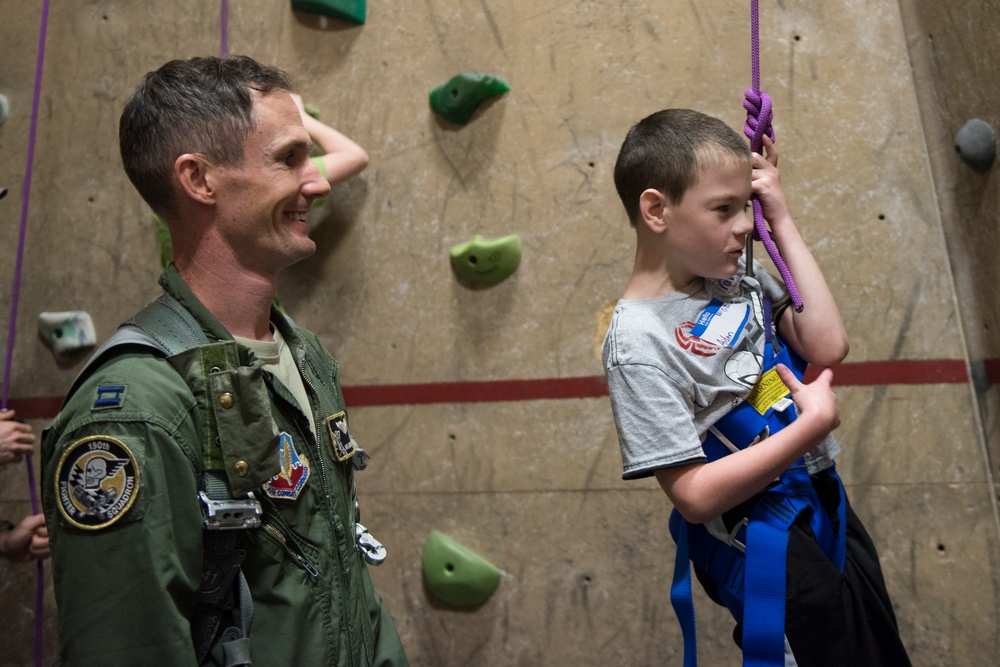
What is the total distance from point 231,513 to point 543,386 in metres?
1.53

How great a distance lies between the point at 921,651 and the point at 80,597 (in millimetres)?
2073

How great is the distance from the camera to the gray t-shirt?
Result: 4.43 ft

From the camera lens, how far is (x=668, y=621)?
8.32 ft

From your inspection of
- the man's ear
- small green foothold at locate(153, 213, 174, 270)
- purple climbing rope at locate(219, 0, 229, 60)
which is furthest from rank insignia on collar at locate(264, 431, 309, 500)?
purple climbing rope at locate(219, 0, 229, 60)

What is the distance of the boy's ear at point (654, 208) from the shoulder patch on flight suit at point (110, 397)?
800 mm

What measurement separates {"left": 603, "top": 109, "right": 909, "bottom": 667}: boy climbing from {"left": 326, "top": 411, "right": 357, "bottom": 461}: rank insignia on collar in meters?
0.42

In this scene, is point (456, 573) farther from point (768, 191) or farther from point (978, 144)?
point (978, 144)

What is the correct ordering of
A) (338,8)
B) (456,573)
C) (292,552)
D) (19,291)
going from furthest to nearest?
(19,291) < (338,8) < (456,573) < (292,552)

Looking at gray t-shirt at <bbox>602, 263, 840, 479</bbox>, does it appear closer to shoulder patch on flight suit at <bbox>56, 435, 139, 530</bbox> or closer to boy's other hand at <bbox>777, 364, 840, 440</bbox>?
boy's other hand at <bbox>777, 364, 840, 440</bbox>

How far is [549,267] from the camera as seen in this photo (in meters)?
2.67

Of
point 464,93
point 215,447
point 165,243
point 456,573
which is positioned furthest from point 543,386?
point 215,447

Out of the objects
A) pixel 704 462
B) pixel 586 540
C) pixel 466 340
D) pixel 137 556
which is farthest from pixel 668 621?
pixel 137 556

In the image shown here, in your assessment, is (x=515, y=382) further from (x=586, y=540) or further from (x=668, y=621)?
(x=668, y=621)

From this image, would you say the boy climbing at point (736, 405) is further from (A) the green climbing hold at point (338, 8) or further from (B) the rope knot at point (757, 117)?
(A) the green climbing hold at point (338, 8)
